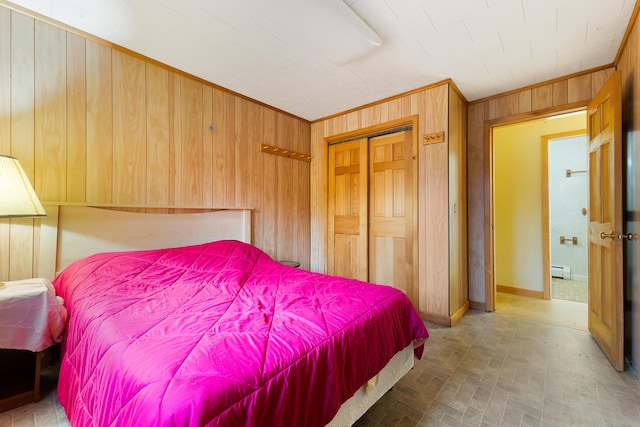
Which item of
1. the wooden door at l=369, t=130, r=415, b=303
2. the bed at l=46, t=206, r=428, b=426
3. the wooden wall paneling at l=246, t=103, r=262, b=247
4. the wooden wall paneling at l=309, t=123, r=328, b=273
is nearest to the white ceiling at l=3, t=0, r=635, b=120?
the wooden wall paneling at l=246, t=103, r=262, b=247

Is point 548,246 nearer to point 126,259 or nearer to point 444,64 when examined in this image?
point 444,64

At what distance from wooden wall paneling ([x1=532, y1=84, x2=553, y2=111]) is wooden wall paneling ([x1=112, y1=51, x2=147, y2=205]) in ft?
12.5

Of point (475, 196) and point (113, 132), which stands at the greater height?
point (113, 132)

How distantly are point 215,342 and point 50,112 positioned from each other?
2.12 m

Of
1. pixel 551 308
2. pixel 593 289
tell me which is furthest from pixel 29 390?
pixel 551 308

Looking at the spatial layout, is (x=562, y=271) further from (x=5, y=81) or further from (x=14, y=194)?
(x=5, y=81)

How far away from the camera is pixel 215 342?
100 centimetres

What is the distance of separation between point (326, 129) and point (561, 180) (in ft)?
13.5

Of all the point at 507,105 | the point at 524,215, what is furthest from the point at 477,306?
the point at 507,105

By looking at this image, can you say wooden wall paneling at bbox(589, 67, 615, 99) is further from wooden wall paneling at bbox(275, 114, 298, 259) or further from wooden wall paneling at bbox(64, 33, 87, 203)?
wooden wall paneling at bbox(64, 33, 87, 203)

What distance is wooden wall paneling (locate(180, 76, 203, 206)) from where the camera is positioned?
2.55 metres

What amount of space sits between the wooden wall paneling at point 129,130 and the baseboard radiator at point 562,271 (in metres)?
6.04

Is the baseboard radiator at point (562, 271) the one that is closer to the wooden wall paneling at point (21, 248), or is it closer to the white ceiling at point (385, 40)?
the white ceiling at point (385, 40)

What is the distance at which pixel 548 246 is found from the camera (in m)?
3.60
